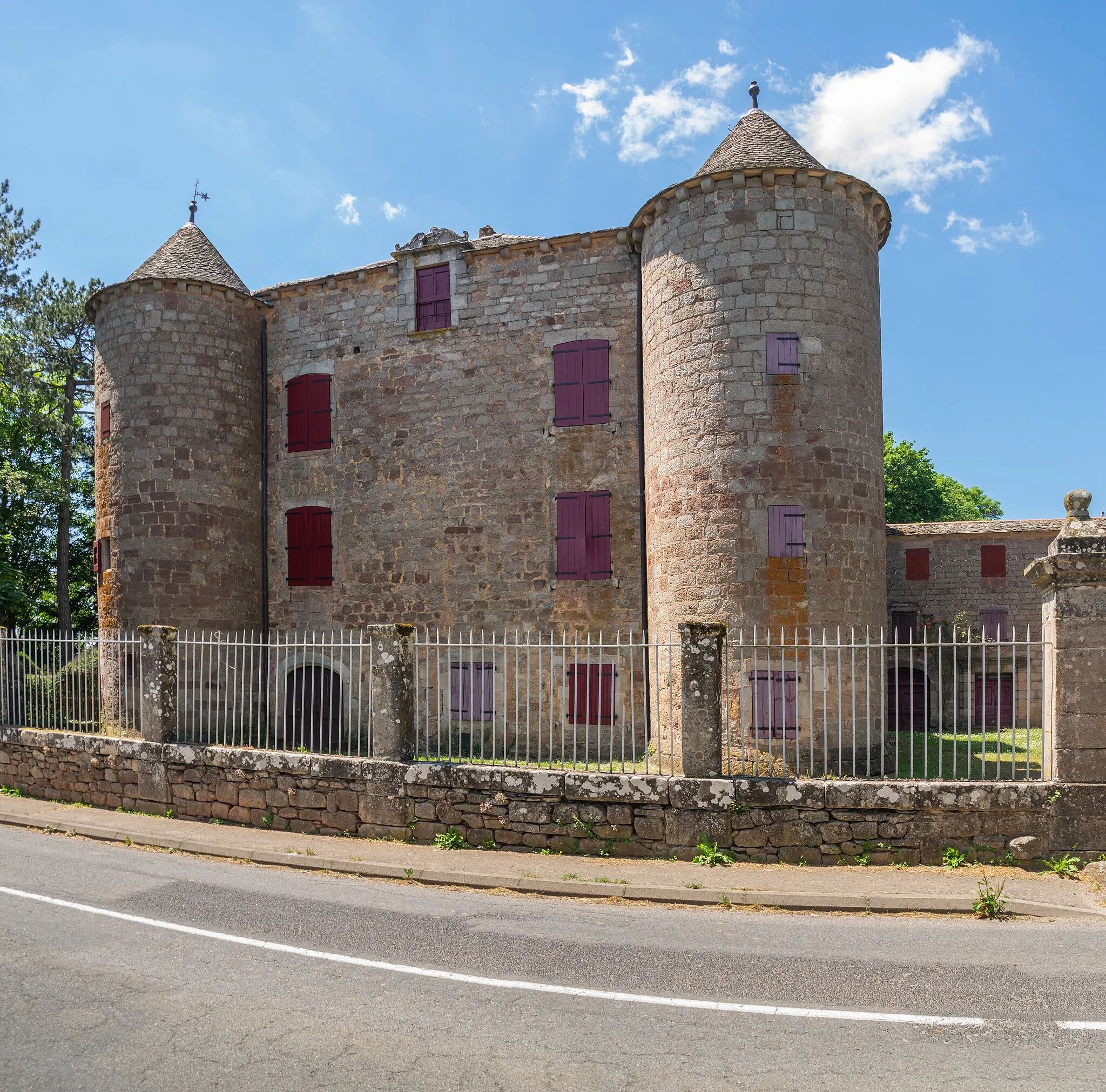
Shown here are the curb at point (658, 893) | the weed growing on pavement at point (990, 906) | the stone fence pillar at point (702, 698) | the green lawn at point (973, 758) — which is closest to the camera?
the weed growing on pavement at point (990, 906)

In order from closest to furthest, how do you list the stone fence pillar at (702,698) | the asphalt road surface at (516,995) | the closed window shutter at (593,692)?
the asphalt road surface at (516,995)
the stone fence pillar at (702,698)
the closed window shutter at (593,692)

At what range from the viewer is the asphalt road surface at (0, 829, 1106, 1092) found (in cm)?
411

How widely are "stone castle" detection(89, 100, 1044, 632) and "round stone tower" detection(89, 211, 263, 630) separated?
0.05m

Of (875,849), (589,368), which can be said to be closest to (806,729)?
(875,849)

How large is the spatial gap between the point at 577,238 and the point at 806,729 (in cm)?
942

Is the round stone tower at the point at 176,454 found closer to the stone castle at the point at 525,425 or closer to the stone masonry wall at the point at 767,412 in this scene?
the stone castle at the point at 525,425

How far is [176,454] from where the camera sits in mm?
16703

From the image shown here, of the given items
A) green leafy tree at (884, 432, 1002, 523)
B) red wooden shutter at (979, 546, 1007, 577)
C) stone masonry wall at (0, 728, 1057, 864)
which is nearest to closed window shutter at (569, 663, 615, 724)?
stone masonry wall at (0, 728, 1057, 864)

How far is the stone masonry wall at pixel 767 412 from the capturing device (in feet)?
40.0

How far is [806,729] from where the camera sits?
1184cm

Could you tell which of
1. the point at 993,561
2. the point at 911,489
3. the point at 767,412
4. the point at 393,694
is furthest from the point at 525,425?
the point at 911,489

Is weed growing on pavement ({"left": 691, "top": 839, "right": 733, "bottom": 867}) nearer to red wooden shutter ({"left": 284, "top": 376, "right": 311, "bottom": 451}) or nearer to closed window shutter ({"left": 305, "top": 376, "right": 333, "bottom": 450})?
closed window shutter ({"left": 305, "top": 376, "right": 333, "bottom": 450})

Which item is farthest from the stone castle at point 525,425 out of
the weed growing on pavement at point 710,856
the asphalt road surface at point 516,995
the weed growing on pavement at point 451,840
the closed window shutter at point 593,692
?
the asphalt road surface at point 516,995

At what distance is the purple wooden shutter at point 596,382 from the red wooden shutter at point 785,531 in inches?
165
